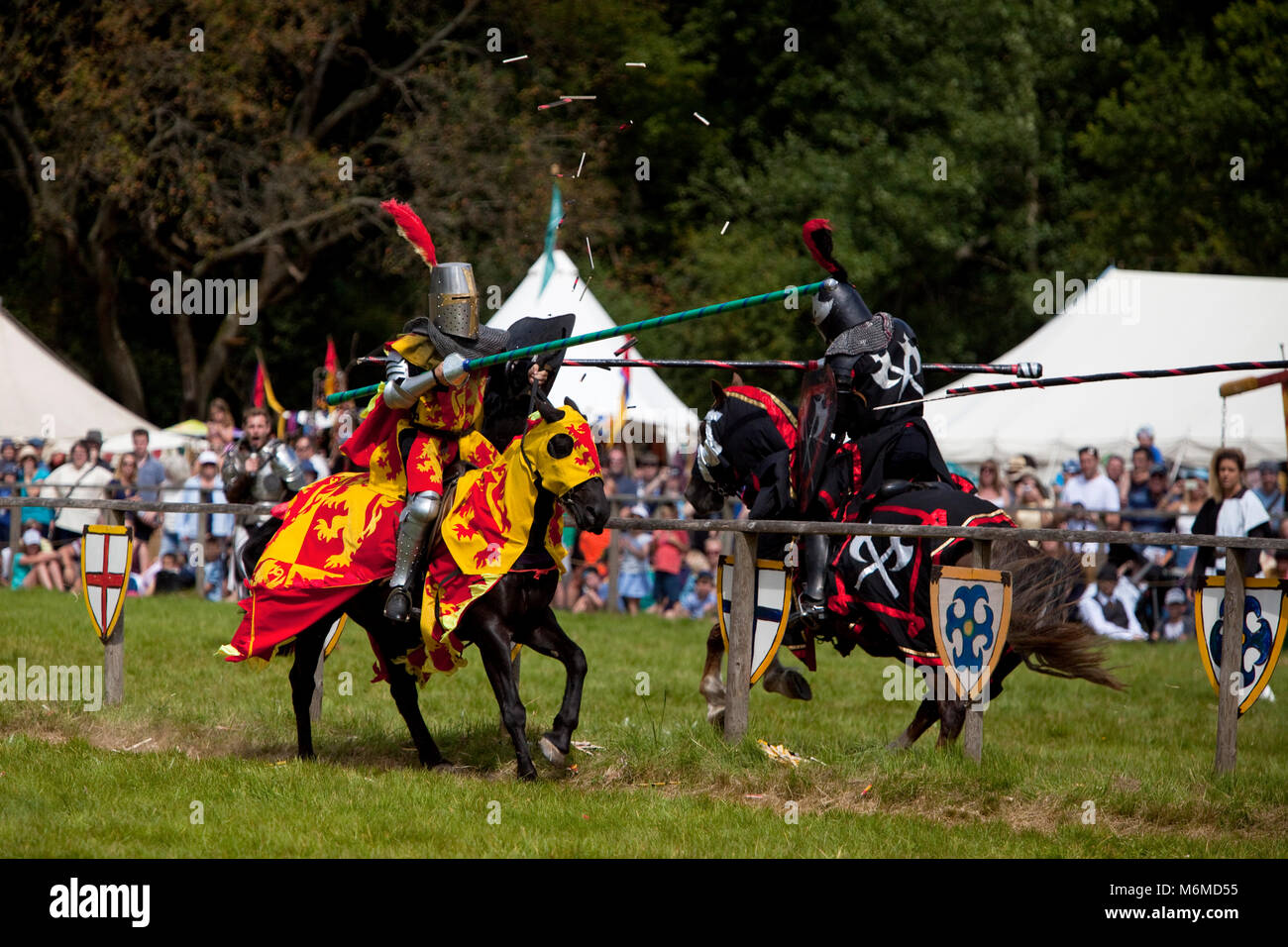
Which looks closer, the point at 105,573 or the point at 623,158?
the point at 105,573

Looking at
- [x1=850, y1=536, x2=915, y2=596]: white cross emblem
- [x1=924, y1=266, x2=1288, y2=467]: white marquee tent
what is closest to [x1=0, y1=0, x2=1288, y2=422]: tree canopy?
[x1=924, y1=266, x2=1288, y2=467]: white marquee tent

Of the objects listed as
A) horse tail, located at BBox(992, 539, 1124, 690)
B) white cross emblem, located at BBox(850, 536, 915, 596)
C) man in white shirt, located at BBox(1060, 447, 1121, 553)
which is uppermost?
man in white shirt, located at BBox(1060, 447, 1121, 553)

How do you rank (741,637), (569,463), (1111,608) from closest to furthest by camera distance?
1. (569,463)
2. (741,637)
3. (1111,608)

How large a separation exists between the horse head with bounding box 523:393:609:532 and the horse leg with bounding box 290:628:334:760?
160cm

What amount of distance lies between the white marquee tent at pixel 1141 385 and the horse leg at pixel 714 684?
10.3 metres

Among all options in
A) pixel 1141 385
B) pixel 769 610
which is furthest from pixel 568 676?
pixel 1141 385

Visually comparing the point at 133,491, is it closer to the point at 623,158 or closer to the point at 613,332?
the point at 613,332

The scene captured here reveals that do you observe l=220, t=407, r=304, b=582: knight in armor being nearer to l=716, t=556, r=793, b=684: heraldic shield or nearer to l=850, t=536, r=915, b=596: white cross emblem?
l=716, t=556, r=793, b=684: heraldic shield

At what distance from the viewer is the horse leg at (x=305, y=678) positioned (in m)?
8.08

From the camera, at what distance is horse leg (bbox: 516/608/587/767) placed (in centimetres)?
739

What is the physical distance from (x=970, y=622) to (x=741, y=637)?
1202mm

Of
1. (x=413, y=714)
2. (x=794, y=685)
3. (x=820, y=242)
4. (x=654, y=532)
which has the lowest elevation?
(x=413, y=714)

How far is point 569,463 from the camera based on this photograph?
7.20 meters

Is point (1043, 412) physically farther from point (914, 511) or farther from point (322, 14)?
point (322, 14)
